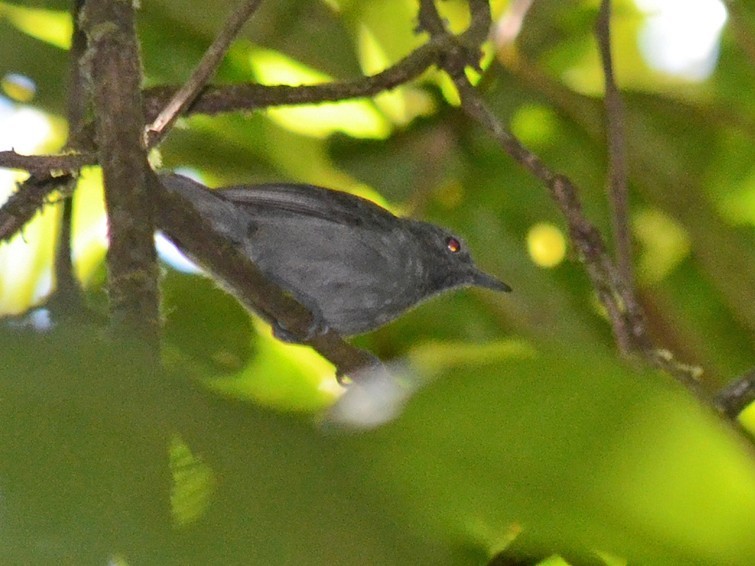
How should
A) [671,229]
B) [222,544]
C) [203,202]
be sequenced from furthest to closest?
[671,229]
[203,202]
[222,544]

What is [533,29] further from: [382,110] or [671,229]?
[671,229]

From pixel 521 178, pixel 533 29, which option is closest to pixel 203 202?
pixel 521 178

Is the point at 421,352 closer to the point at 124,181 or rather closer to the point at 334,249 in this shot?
the point at 124,181

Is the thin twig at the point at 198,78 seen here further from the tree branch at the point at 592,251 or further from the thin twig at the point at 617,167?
the thin twig at the point at 617,167

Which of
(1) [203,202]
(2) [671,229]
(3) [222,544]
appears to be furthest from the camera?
(2) [671,229]

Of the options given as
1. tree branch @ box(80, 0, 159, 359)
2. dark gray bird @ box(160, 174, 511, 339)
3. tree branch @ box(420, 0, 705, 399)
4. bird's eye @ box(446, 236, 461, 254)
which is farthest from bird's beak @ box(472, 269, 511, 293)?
tree branch @ box(80, 0, 159, 359)

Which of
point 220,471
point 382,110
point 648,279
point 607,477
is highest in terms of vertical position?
point 382,110

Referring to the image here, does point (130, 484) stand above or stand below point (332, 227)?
below

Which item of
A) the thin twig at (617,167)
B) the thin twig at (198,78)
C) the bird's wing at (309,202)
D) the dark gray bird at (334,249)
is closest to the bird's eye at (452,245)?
the dark gray bird at (334,249)
